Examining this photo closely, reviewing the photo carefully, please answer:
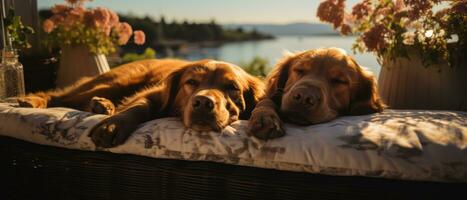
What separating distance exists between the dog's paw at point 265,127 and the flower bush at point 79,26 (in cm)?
257

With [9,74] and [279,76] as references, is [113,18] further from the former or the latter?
[279,76]

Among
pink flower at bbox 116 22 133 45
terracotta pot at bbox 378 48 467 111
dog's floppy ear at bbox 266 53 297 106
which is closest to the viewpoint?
dog's floppy ear at bbox 266 53 297 106

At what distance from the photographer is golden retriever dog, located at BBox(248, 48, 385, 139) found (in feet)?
6.32

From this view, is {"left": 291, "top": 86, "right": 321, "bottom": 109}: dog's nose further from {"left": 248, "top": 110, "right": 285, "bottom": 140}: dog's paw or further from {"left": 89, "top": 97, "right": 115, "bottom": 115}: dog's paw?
{"left": 89, "top": 97, "right": 115, "bottom": 115}: dog's paw

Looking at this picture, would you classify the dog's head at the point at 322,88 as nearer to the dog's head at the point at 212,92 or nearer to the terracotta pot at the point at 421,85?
the dog's head at the point at 212,92

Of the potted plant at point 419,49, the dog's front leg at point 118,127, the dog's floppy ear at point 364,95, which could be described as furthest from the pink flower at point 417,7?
the dog's front leg at point 118,127

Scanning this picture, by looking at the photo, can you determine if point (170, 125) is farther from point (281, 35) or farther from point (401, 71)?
point (281, 35)

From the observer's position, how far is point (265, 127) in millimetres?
1634

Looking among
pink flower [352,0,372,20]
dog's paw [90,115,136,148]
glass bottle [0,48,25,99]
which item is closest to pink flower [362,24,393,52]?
pink flower [352,0,372,20]

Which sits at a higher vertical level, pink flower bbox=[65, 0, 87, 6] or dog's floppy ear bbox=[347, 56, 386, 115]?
pink flower bbox=[65, 0, 87, 6]

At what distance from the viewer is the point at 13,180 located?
2.00 m

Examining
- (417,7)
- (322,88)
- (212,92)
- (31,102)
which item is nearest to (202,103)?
(212,92)

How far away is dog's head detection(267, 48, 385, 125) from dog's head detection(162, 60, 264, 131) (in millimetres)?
154

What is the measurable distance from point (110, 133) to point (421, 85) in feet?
6.39
